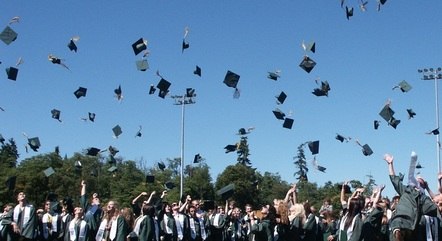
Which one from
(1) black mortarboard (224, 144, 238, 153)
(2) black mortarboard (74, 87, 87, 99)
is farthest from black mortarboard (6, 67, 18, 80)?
(1) black mortarboard (224, 144, 238, 153)

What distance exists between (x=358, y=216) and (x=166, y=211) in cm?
724

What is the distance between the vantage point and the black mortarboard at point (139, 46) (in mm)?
16469

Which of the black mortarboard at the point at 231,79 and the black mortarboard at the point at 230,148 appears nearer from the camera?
the black mortarboard at the point at 231,79

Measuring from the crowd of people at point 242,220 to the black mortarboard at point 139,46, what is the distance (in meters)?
3.74

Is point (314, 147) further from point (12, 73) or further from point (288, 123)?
point (12, 73)

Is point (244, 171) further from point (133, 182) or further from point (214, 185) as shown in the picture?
point (133, 182)

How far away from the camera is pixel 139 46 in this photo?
16.6 m

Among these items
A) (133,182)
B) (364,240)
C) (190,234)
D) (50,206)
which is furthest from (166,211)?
(133,182)

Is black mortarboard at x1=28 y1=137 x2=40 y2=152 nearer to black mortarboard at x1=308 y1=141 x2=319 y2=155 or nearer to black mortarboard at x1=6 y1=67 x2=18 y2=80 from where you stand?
black mortarboard at x1=6 y1=67 x2=18 y2=80

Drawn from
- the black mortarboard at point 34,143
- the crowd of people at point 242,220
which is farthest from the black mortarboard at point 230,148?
the black mortarboard at point 34,143

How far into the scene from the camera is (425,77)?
4709cm

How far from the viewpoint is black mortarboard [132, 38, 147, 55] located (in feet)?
54.0

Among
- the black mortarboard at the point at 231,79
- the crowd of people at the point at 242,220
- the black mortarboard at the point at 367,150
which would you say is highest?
the black mortarboard at the point at 231,79

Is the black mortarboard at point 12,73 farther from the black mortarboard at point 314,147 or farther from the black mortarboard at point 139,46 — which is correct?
the black mortarboard at point 314,147
